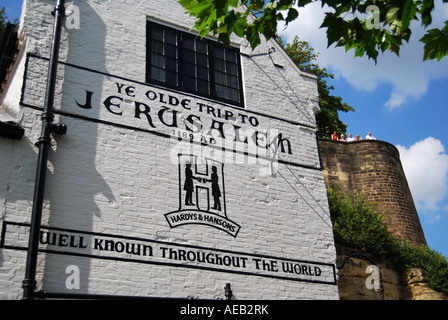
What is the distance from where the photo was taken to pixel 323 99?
94.6ft

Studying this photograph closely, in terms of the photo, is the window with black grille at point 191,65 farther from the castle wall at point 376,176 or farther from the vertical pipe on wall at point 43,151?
the castle wall at point 376,176

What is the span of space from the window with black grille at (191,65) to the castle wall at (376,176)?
11234 millimetres

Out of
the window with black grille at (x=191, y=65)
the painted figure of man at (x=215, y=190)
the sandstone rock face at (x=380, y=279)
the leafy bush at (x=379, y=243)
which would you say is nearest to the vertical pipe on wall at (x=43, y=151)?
the window with black grille at (x=191, y=65)

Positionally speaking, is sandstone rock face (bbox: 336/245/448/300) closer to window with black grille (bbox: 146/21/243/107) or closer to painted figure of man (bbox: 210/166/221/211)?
painted figure of man (bbox: 210/166/221/211)

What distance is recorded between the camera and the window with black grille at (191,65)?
1126 cm

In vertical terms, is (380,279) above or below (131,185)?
below

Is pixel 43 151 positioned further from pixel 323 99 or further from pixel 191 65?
pixel 323 99

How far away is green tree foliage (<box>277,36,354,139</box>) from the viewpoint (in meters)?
28.0

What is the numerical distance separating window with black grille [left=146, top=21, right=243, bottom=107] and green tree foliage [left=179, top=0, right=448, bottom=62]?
13.2ft

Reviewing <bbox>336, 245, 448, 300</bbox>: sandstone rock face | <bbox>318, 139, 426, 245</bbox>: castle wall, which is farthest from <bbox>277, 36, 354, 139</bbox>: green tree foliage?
<bbox>336, 245, 448, 300</bbox>: sandstone rock face

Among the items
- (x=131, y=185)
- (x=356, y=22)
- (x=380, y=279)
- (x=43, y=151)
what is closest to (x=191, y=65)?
(x=131, y=185)

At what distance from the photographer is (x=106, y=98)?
33.4 ft

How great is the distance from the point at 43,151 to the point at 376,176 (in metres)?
16.7

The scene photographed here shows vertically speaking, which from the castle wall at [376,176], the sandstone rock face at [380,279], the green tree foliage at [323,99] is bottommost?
the sandstone rock face at [380,279]
